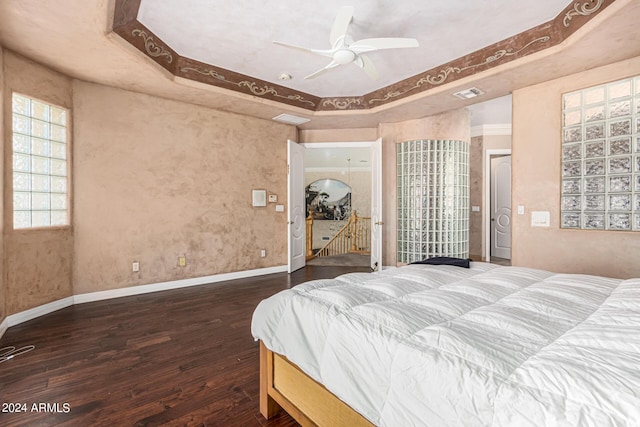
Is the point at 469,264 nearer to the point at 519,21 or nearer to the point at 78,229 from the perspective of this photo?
the point at 519,21

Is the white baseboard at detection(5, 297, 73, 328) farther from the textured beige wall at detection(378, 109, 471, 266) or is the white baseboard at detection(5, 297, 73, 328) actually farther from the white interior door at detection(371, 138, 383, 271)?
the textured beige wall at detection(378, 109, 471, 266)

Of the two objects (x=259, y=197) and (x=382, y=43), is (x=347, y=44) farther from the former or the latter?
(x=259, y=197)

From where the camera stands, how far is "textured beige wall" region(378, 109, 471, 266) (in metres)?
5.18

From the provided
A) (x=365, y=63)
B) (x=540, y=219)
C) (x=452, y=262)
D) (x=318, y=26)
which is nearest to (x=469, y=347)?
(x=452, y=262)

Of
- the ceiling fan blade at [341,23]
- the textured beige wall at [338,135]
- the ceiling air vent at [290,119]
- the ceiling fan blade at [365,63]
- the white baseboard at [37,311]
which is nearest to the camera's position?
the ceiling fan blade at [341,23]

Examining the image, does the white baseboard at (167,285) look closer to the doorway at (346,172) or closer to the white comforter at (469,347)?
the doorway at (346,172)

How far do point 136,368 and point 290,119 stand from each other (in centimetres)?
405

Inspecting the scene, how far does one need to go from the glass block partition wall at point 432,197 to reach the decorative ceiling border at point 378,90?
1.22m

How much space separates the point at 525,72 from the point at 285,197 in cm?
376

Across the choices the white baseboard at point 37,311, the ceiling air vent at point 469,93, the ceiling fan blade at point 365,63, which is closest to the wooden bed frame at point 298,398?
the ceiling fan blade at point 365,63

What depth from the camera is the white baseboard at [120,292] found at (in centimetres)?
309

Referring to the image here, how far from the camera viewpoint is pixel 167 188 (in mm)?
4340

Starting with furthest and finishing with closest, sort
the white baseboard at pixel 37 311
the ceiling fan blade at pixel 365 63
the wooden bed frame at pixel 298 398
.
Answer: the white baseboard at pixel 37 311 → the ceiling fan blade at pixel 365 63 → the wooden bed frame at pixel 298 398

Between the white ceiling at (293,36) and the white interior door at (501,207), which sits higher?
the white ceiling at (293,36)
